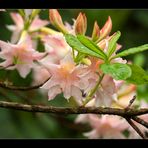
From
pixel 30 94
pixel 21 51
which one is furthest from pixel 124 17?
pixel 21 51

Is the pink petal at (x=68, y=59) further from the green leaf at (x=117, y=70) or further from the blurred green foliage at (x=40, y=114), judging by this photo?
the blurred green foliage at (x=40, y=114)

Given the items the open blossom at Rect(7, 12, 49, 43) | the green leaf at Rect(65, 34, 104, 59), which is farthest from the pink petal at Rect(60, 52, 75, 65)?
the open blossom at Rect(7, 12, 49, 43)

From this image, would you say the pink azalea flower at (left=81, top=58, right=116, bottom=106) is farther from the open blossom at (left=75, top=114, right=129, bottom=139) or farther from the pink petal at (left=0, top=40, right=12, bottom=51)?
the open blossom at (left=75, top=114, right=129, bottom=139)

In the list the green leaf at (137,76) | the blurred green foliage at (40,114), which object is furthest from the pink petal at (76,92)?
the blurred green foliage at (40,114)

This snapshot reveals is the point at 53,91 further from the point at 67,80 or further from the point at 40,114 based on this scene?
the point at 40,114
